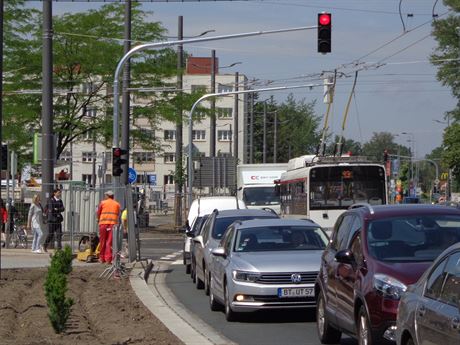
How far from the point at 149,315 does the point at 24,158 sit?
34136 mm

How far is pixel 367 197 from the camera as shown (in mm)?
31047

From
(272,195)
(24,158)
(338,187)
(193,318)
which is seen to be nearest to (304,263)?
(193,318)

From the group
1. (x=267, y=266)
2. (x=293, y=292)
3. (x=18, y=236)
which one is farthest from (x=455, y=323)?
(x=18, y=236)

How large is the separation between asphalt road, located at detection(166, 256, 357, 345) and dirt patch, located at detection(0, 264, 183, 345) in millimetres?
980

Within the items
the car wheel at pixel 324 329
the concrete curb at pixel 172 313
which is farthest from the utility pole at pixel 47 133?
the car wheel at pixel 324 329

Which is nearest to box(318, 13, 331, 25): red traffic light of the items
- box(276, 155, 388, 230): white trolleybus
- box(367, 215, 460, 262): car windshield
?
box(276, 155, 388, 230): white trolleybus

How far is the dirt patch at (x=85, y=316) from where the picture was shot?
13.2m

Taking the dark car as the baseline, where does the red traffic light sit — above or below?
above

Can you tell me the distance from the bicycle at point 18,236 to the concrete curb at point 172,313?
11185 millimetres

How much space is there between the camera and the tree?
47.2 m

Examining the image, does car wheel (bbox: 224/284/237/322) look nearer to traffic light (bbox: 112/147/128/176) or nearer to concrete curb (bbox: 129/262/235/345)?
concrete curb (bbox: 129/262/235/345)

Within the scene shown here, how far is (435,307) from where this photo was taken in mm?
8508

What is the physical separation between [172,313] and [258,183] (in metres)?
31.8

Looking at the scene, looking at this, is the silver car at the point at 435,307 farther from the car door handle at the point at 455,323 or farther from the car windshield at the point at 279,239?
the car windshield at the point at 279,239
